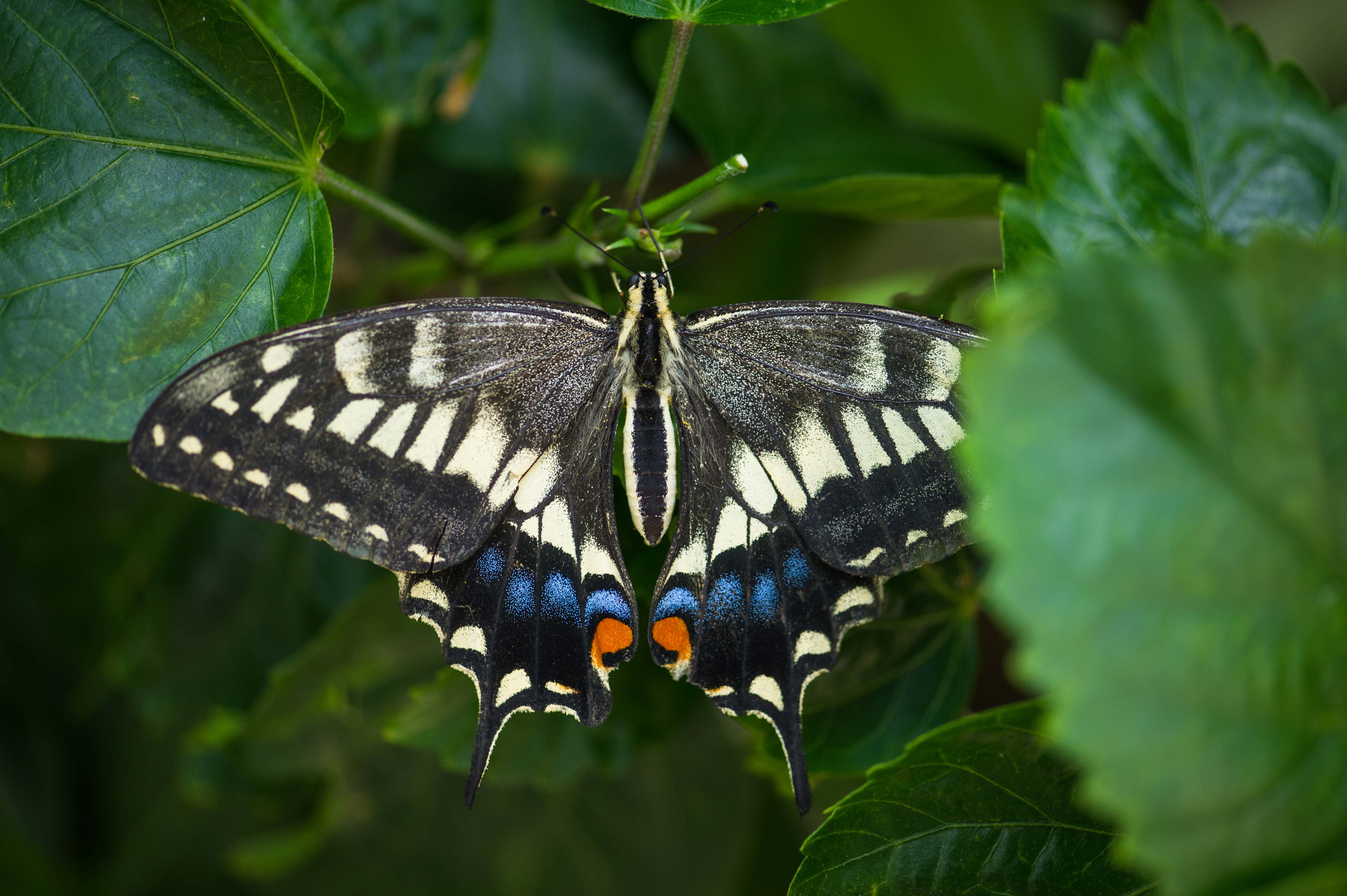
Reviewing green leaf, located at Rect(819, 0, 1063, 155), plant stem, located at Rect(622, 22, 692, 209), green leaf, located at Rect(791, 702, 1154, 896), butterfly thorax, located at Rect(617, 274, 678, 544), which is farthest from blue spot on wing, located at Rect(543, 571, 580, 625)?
green leaf, located at Rect(819, 0, 1063, 155)

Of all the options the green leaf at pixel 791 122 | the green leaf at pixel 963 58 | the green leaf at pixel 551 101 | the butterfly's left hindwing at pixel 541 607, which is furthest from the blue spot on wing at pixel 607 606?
the green leaf at pixel 963 58

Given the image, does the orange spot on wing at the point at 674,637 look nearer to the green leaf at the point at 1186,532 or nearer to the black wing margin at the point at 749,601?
the black wing margin at the point at 749,601

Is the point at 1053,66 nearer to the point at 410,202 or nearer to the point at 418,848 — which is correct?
the point at 410,202

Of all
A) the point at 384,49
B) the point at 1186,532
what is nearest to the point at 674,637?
the point at 1186,532

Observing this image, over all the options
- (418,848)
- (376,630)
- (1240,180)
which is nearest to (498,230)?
(376,630)

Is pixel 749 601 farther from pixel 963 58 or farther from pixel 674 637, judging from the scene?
pixel 963 58

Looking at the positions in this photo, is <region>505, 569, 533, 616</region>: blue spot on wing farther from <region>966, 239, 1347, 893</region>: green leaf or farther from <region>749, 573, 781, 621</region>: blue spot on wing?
<region>966, 239, 1347, 893</region>: green leaf
